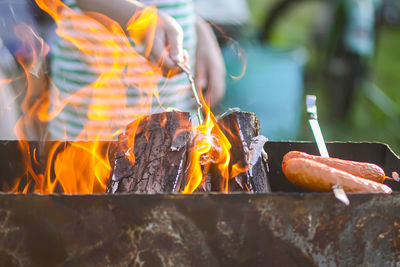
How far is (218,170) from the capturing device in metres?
1.57

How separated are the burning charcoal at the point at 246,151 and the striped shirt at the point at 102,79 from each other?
0.68m

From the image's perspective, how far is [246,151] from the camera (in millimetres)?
1602

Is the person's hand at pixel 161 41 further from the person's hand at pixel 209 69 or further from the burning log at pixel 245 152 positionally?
the person's hand at pixel 209 69

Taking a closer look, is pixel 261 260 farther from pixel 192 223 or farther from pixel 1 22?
pixel 1 22

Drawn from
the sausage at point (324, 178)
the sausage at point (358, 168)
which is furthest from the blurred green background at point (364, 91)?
the sausage at point (324, 178)

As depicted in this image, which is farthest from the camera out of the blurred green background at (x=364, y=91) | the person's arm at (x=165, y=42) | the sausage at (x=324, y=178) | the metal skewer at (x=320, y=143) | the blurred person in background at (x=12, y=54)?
the blurred green background at (x=364, y=91)

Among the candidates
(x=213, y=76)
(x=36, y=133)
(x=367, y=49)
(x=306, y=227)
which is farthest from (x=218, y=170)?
(x=367, y=49)

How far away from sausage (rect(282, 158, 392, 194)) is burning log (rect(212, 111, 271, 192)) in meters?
0.13

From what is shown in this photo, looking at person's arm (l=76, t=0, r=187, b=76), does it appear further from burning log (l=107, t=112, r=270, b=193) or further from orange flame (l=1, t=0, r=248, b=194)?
burning log (l=107, t=112, r=270, b=193)

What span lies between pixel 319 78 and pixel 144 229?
A: 6223 mm

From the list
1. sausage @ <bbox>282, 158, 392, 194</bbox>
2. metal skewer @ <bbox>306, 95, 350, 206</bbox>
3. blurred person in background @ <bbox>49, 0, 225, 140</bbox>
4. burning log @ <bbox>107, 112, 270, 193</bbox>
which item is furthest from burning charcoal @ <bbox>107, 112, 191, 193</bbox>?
blurred person in background @ <bbox>49, 0, 225, 140</bbox>

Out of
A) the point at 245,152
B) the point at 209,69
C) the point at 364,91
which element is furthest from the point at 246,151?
the point at 364,91

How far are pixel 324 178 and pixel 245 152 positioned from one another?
1.11 feet

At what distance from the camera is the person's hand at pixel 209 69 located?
2354 millimetres
